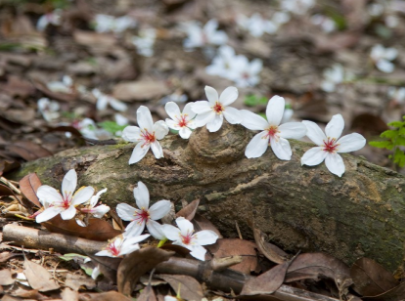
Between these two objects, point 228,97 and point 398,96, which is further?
point 398,96

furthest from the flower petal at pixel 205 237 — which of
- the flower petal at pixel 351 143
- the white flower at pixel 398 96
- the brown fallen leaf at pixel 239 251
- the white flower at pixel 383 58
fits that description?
the white flower at pixel 383 58

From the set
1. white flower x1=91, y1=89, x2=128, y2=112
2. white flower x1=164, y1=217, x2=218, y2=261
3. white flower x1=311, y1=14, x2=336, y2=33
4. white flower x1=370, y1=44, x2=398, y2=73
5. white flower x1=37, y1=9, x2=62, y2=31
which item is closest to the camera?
white flower x1=164, y1=217, x2=218, y2=261

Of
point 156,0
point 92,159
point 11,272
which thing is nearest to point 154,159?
point 92,159

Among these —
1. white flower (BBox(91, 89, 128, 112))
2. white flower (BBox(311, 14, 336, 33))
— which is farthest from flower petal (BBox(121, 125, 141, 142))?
white flower (BBox(311, 14, 336, 33))

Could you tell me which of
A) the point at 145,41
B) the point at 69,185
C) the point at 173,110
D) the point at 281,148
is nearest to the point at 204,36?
the point at 145,41

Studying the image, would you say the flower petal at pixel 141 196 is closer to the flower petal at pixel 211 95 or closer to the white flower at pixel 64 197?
the white flower at pixel 64 197

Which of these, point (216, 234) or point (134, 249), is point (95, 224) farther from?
point (216, 234)

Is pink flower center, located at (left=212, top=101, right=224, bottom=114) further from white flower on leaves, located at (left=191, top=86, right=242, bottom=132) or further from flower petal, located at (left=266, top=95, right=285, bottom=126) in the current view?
flower petal, located at (left=266, top=95, right=285, bottom=126)

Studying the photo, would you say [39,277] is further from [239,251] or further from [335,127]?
[335,127]
